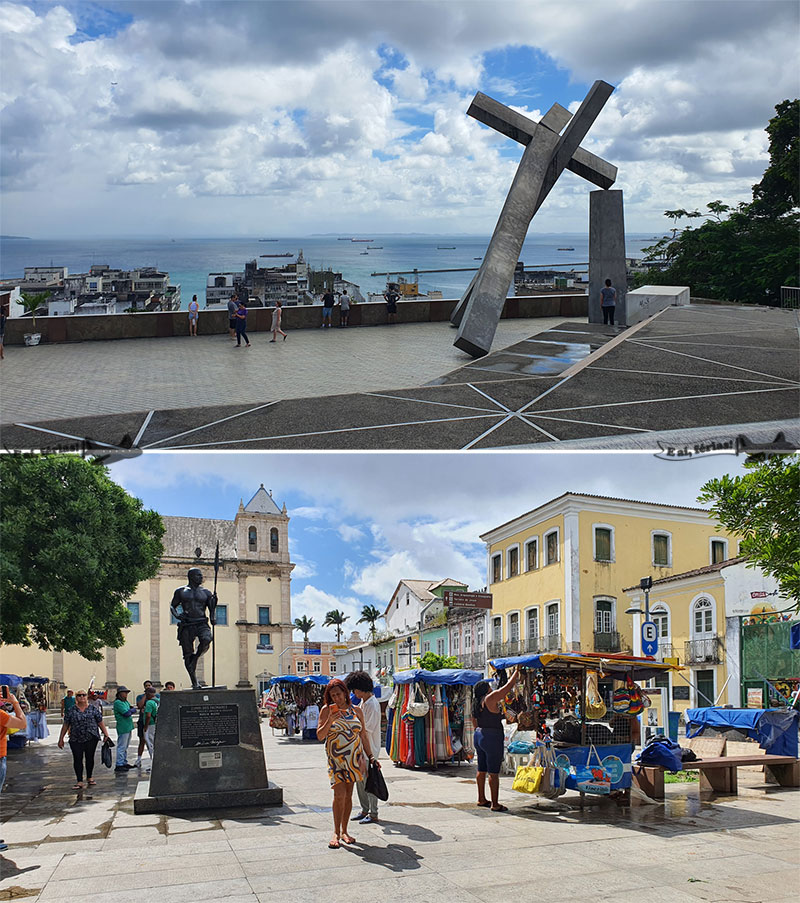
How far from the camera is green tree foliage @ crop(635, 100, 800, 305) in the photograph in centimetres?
4519

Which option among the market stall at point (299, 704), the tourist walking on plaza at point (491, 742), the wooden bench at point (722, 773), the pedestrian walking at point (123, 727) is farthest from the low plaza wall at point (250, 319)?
the wooden bench at point (722, 773)

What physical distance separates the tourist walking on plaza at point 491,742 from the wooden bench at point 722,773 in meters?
1.47

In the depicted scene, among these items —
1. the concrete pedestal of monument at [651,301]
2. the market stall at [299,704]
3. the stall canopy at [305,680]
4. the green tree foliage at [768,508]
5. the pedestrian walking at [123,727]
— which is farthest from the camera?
the concrete pedestal of monument at [651,301]

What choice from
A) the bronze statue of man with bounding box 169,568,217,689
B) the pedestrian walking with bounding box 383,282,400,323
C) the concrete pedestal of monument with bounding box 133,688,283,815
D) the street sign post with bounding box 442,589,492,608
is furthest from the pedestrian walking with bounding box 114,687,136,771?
the street sign post with bounding box 442,589,492,608

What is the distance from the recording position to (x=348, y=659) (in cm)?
3816

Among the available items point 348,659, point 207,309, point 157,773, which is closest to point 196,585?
point 157,773

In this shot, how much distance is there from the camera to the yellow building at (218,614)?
19.7 metres

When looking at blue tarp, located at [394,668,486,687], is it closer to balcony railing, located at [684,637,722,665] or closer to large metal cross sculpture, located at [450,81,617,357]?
large metal cross sculpture, located at [450,81,617,357]

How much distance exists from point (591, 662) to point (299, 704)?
1347 cm

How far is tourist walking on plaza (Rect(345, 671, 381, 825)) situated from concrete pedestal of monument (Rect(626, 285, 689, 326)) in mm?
14431

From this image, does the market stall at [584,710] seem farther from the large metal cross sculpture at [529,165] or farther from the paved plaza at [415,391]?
the large metal cross sculpture at [529,165]

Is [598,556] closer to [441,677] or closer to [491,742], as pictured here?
[441,677]

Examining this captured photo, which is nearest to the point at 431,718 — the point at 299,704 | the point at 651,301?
the point at 299,704

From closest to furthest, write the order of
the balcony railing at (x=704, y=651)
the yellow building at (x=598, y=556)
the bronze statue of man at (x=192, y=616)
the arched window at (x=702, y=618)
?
the bronze statue of man at (x=192, y=616) < the balcony railing at (x=704, y=651) < the arched window at (x=702, y=618) < the yellow building at (x=598, y=556)
